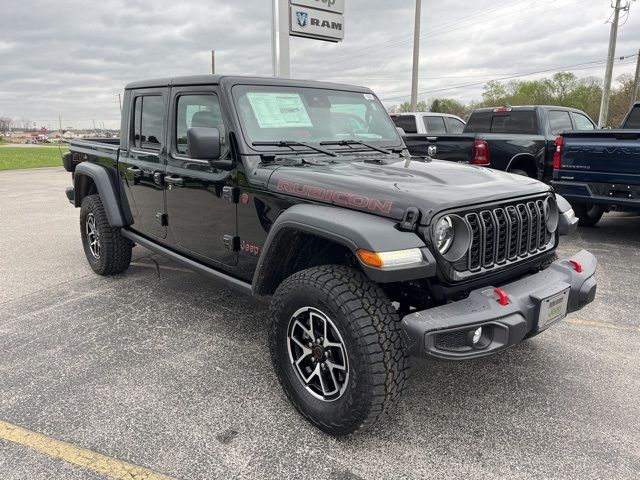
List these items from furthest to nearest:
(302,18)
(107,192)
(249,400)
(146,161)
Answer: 1. (302,18)
2. (107,192)
3. (146,161)
4. (249,400)

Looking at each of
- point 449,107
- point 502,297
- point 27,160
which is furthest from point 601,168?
point 449,107

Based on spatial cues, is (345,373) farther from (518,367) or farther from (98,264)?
(98,264)

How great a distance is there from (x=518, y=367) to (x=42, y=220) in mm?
7997

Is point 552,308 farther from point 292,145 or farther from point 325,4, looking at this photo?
point 325,4

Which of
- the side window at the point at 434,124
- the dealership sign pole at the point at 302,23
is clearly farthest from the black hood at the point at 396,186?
the side window at the point at 434,124

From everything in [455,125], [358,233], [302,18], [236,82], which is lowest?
[358,233]

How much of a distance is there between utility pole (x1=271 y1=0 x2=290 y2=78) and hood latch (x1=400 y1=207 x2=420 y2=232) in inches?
368

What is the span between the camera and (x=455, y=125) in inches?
460

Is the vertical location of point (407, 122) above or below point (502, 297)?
above

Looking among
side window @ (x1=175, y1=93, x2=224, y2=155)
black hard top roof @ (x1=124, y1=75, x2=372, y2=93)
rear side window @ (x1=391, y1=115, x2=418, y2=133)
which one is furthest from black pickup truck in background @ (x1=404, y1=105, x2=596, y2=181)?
side window @ (x1=175, y1=93, x2=224, y2=155)

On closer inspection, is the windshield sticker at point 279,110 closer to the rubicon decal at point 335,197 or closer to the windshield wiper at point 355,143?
the windshield wiper at point 355,143

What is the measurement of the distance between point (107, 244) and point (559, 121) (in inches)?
294

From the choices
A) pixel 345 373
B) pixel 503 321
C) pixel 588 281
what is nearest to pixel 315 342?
pixel 345 373

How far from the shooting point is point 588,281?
286 centimetres
